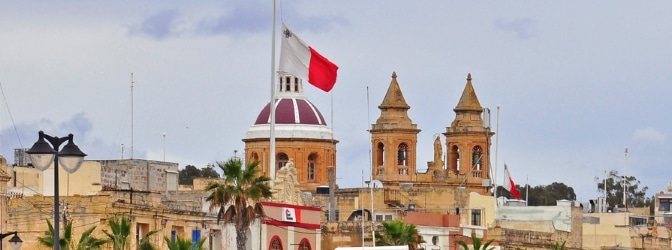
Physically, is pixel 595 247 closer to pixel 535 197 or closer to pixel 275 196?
pixel 275 196

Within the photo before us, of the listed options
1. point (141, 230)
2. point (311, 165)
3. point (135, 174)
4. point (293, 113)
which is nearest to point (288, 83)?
point (293, 113)

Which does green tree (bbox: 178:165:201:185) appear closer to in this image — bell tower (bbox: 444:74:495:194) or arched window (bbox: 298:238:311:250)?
bell tower (bbox: 444:74:495:194)

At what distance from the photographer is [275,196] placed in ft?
269

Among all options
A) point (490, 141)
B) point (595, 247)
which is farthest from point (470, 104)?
point (595, 247)

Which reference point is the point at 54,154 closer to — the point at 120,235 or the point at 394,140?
the point at 120,235

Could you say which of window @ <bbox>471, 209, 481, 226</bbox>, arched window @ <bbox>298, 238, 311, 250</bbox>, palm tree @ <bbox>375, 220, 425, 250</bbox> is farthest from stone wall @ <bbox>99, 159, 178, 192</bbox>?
window @ <bbox>471, 209, 481, 226</bbox>

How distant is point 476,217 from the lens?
10562 centimetres

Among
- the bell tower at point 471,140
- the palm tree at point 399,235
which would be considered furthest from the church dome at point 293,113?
the palm tree at point 399,235

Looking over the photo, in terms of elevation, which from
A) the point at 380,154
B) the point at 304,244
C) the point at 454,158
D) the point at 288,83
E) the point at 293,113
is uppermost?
the point at 288,83

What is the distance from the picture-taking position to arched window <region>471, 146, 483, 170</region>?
400ft

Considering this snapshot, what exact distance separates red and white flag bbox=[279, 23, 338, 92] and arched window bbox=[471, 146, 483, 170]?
167ft

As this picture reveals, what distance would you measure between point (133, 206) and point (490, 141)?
174ft

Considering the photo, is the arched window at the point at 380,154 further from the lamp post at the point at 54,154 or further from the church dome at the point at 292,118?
the lamp post at the point at 54,154

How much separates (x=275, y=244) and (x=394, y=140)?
1536 inches
